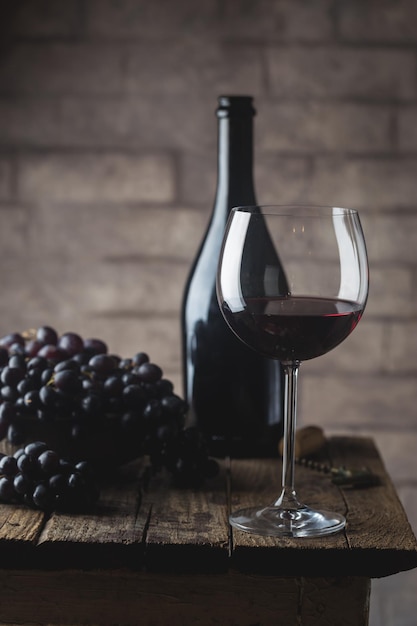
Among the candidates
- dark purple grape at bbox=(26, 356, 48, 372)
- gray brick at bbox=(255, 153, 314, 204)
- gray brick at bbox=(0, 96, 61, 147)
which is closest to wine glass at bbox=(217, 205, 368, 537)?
dark purple grape at bbox=(26, 356, 48, 372)

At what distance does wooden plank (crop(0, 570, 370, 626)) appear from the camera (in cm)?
82

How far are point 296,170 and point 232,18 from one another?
33 centimetres

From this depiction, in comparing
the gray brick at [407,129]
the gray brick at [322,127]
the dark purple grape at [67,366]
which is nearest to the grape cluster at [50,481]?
the dark purple grape at [67,366]

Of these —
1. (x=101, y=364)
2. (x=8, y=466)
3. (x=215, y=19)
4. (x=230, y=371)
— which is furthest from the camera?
(x=215, y=19)

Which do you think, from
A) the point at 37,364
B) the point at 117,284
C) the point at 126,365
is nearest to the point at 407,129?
the point at 117,284

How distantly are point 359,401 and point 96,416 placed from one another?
Result: 3.29 ft

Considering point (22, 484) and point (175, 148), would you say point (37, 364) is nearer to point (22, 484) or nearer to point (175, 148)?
point (22, 484)

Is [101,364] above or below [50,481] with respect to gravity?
above

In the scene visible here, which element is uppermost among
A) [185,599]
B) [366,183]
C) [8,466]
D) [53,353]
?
[366,183]

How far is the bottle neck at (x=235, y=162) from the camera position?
1122 mm

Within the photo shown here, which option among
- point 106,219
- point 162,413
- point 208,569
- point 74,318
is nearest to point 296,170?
point 106,219

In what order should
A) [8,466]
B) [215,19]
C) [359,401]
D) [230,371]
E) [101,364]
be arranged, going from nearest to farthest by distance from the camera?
[8,466] → [101,364] → [230,371] → [215,19] → [359,401]

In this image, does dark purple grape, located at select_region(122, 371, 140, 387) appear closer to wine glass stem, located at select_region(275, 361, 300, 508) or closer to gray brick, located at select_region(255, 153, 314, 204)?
wine glass stem, located at select_region(275, 361, 300, 508)

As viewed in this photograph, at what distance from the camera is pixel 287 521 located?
857 mm
